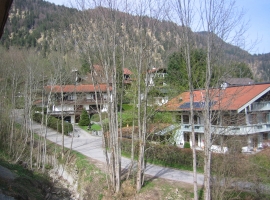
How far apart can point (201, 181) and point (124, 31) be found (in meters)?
7.90

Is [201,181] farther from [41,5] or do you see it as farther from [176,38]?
[41,5]

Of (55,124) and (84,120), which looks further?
(84,120)

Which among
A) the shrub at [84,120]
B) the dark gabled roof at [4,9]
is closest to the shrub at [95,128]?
the shrub at [84,120]

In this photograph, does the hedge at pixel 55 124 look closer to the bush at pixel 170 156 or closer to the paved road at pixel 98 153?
the paved road at pixel 98 153

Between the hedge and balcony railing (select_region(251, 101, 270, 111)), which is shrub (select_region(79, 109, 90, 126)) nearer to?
the hedge

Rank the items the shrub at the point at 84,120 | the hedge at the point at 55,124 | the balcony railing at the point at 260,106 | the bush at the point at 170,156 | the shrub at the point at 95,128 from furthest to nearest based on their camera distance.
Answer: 1. the shrub at the point at 84,120
2. the shrub at the point at 95,128
3. the hedge at the point at 55,124
4. the balcony railing at the point at 260,106
5. the bush at the point at 170,156

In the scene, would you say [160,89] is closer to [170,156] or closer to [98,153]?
[170,156]

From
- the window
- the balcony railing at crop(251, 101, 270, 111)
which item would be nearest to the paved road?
the window

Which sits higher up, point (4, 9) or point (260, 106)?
point (4, 9)

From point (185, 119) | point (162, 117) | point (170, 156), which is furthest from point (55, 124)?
point (170, 156)

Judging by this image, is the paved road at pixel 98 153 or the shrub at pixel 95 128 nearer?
the paved road at pixel 98 153

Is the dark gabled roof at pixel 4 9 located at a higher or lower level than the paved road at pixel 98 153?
higher

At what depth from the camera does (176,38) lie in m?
8.73

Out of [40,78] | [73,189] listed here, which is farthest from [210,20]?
[40,78]
